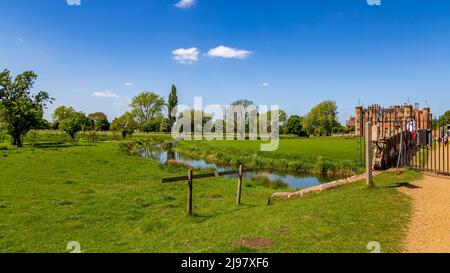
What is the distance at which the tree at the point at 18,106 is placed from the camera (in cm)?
4356

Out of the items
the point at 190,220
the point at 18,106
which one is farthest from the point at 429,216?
the point at 18,106

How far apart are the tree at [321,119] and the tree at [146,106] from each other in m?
58.8

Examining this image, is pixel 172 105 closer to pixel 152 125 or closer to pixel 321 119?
pixel 152 125

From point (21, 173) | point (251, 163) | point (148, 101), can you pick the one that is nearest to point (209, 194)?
point (21, 173)

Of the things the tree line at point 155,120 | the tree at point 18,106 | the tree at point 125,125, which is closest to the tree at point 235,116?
the tree line at point 155,120

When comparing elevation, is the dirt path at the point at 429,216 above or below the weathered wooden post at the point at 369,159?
below

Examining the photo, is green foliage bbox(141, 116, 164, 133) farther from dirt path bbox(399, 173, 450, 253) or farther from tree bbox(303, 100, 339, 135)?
dirt path bbox(399, 173, 450, 253)

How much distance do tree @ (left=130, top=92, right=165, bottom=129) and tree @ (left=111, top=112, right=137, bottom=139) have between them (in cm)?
1470

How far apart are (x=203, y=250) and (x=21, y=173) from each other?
62.7 ft

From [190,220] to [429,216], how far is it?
26.0 feet

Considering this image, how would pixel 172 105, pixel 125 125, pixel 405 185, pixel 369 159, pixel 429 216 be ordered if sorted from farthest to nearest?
pixel 172 105 < pixel 125 125 < pixel 405 185 < pixel 369 159 < pixel 429 216

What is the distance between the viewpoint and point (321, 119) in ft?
359

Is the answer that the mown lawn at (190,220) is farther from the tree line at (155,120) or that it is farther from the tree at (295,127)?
the tree at (295,127)

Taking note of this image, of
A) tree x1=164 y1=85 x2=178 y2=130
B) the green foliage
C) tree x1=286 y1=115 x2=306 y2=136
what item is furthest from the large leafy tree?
tree x1=286 y1=115 x2=306 y2=136
